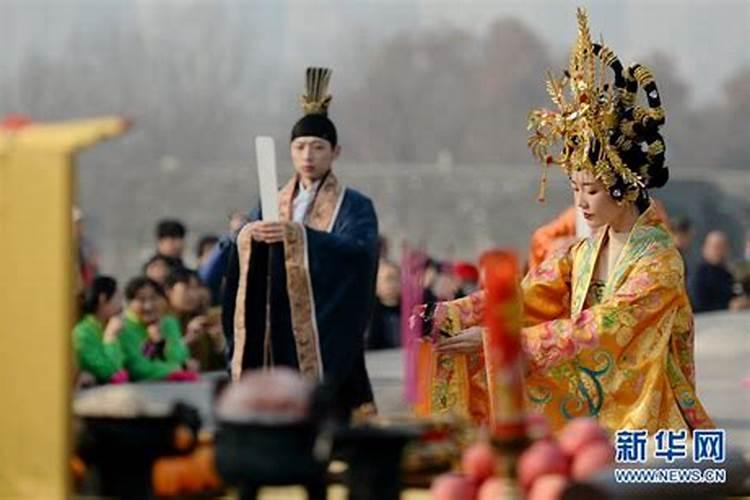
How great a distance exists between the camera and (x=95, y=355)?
9602mm

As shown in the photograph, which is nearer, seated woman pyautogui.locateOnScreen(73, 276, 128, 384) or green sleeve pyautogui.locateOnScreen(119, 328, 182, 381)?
seated woman pyautogui.locateOnScreen(73, 276, 128, 384)

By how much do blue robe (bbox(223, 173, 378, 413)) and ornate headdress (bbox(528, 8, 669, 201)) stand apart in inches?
56.9

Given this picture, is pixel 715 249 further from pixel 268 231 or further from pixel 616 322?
pixel 616 322

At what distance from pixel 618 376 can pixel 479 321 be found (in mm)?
404

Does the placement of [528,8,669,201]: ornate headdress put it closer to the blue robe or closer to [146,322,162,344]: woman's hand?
the blue robe

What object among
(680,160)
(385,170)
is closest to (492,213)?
(385,170)

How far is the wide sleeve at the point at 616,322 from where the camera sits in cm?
715

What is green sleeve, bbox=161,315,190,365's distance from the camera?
1098 centimetres

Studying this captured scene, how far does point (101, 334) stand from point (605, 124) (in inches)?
122

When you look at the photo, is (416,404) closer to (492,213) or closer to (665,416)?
(665,416)

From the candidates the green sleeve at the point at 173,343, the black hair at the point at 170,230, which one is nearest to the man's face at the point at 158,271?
the black hair at the point at 170,230

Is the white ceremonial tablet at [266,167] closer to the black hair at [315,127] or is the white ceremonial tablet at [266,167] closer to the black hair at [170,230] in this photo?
the black hair at [315,127]

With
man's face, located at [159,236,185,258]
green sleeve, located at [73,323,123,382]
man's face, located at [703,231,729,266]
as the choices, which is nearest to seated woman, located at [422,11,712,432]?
green sleeve, located at [73,323,123,382]

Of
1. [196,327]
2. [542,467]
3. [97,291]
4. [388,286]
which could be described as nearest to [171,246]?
[388,286]
